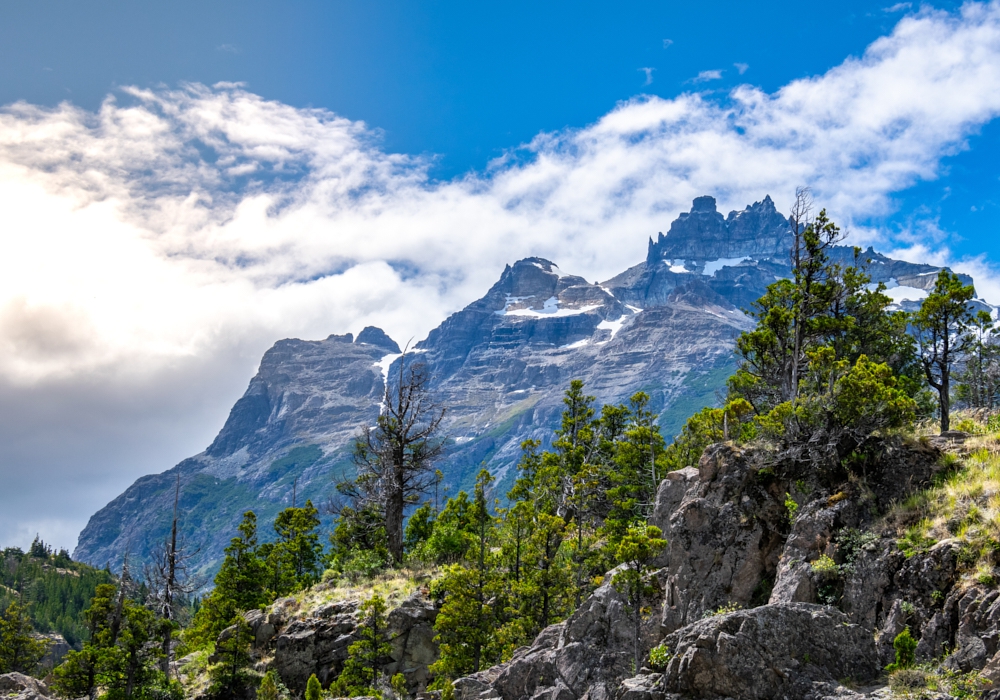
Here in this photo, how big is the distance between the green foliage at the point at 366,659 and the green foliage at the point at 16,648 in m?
37.1

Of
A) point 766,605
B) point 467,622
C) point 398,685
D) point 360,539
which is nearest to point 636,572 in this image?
point 766,605

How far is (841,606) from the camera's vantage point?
19.2 metres

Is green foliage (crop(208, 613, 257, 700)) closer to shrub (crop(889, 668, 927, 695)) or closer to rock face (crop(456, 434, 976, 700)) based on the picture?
rock face (crop(456, 434, 976, 700))

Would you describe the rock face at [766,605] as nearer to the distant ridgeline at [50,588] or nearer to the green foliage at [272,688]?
the green foliage at [272,688]

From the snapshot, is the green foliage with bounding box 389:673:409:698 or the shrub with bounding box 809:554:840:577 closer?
the shrub with bounding box 809:554:840:577

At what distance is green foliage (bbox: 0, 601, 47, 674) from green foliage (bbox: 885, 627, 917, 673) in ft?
203

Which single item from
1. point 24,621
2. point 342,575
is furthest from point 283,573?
point 24,621

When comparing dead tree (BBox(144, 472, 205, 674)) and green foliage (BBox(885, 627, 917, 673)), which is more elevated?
green foliage (BBox(885, 627, 917, 673))

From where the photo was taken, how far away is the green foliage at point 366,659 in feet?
106

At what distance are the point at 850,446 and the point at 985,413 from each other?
9871 millimetres

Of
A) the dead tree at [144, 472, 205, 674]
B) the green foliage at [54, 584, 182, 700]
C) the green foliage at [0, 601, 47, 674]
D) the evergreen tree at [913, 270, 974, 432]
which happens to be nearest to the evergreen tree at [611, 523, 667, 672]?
the evergreen tree at [913, 270, 974, 432]

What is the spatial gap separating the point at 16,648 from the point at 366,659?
4055cm

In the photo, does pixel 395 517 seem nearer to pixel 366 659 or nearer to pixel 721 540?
pixel 366 659

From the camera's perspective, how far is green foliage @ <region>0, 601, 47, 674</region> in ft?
176
